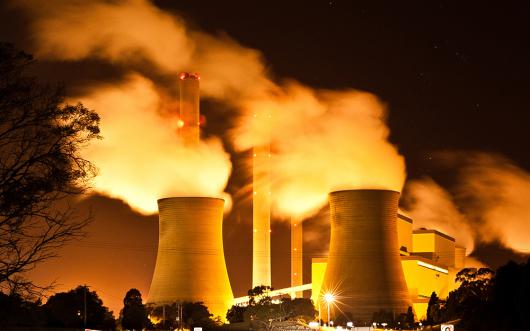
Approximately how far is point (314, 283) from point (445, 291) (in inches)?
480

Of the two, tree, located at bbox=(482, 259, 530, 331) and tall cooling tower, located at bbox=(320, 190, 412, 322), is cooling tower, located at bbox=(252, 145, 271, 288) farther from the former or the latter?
tree, located at bbox=(482, 259, 530, 331)

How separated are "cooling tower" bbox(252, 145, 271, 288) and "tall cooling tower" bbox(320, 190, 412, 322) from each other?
923 inches

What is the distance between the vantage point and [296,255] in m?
85.7

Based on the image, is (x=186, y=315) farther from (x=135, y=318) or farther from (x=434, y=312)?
(x=434, y=312)

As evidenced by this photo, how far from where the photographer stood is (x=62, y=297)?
178ft

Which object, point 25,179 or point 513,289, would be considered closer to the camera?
point 25,179

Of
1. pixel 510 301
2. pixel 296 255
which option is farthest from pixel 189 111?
pixel 510 301

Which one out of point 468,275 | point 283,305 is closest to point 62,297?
point 283,305

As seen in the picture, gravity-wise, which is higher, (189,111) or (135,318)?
(189,111)

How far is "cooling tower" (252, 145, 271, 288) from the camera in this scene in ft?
241

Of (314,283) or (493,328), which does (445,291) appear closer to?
(314,283)

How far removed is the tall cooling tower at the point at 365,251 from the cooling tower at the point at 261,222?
2344cm

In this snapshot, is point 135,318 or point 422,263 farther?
point 422,263

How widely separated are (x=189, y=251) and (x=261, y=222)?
3085 cm
